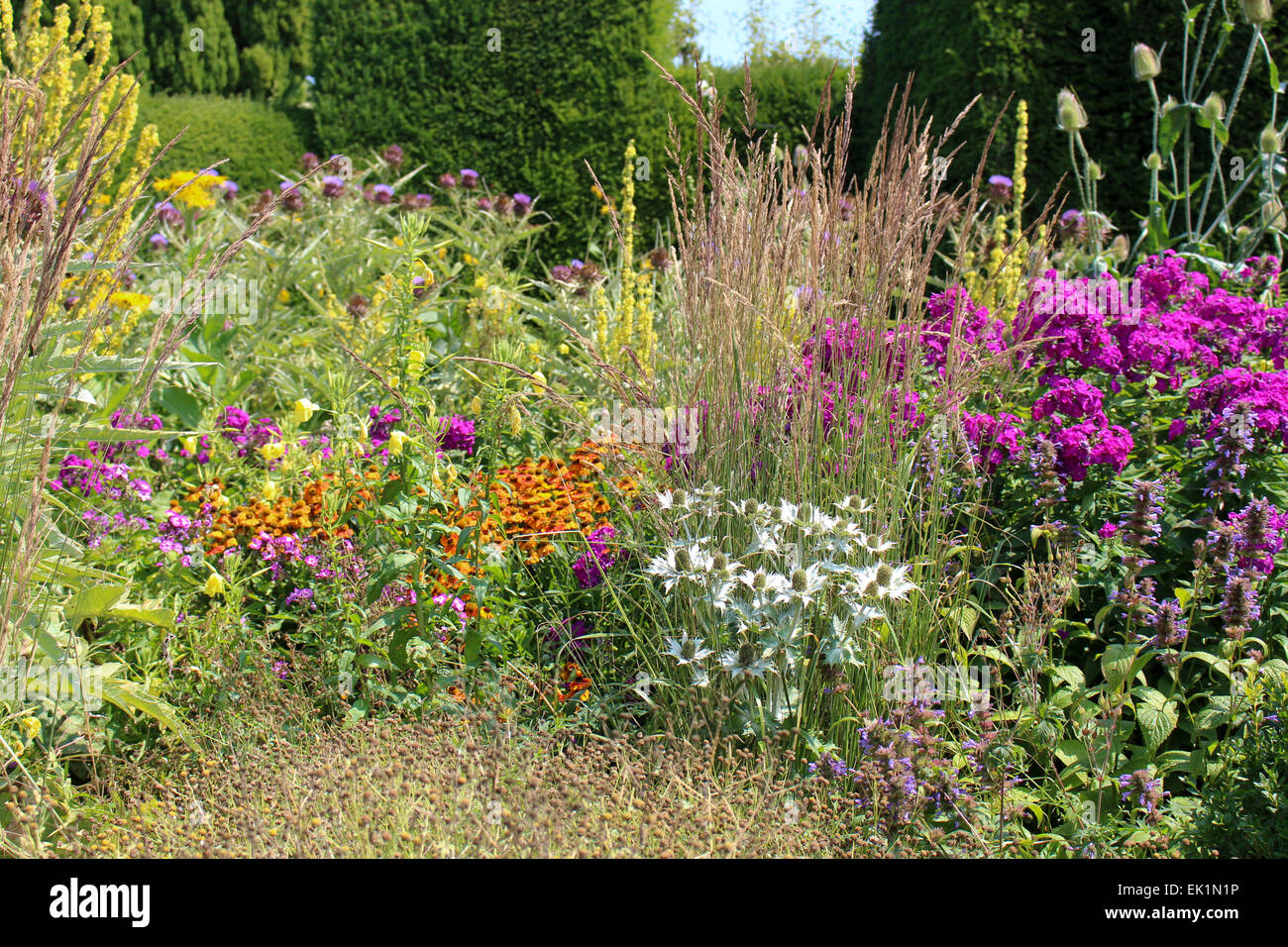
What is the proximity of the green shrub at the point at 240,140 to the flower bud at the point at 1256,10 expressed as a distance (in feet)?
19.3

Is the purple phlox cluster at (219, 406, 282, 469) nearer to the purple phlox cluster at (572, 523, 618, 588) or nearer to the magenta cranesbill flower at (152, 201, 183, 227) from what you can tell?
the purple phlox cluster at (572, 523, 618, 588)

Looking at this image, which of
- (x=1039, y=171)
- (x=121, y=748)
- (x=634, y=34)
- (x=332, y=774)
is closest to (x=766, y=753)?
(x=332, y=774)

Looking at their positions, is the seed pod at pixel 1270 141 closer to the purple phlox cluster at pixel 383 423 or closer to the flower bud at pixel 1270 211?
the flower bud at pixel 1270 211

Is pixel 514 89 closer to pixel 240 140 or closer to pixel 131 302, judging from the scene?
pixel 240 140

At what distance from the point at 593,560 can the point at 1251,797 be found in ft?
4.76

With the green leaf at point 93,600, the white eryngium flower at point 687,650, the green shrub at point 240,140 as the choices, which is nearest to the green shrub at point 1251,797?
the white eryngium flower at point 687,650

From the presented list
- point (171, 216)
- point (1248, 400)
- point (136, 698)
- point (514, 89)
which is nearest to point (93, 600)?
point (136, 698)

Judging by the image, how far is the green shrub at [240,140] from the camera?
7473mm

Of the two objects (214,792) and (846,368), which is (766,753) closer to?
(846,368)

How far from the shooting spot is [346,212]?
515 centimetres

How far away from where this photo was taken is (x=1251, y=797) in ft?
6.40

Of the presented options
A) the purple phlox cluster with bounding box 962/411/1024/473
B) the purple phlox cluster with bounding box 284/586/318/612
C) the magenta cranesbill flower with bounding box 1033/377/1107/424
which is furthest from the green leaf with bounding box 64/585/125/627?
the magenta cranesbill flower with bounding box 1033/377/1107/424

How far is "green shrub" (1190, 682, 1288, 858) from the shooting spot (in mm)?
1883

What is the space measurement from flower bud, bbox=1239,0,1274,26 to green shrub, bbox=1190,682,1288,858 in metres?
3.21
